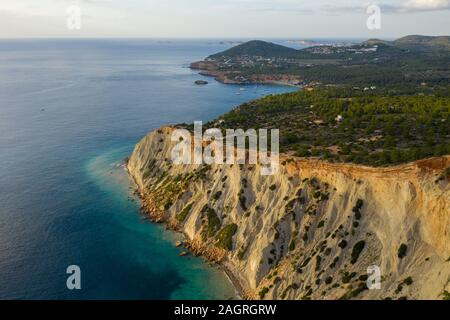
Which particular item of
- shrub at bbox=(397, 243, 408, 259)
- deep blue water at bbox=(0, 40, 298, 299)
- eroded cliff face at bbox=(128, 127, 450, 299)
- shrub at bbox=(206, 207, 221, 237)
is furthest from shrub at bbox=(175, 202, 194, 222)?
shrub at bbox=(397, 243, 408, 259)

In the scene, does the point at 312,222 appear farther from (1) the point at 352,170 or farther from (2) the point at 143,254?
(2) the point at 143,254

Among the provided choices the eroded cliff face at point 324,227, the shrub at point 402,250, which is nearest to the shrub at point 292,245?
the eroded cliff face at point 324,227

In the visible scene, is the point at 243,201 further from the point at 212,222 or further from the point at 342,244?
the point at 342,244

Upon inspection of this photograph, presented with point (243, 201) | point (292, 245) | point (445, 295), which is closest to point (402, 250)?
point (445, 295)

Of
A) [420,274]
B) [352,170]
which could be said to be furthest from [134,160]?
[420,274]

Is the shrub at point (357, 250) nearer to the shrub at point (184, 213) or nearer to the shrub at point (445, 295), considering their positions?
the shrub at point (445, 295)
